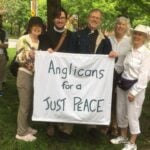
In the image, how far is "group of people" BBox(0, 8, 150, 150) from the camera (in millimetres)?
6867

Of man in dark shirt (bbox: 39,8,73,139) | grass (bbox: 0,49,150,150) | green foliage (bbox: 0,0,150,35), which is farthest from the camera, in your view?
green foliage (bbox: 0,0,150,35)

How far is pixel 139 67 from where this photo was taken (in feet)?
22.4

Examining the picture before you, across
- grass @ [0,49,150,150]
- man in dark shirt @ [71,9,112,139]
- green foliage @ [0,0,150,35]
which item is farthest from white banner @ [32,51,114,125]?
green foliage @ [0,0,150,35]

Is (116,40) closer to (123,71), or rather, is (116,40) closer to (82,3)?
(123,71)

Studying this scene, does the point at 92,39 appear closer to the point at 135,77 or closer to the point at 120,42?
the point at 120,42

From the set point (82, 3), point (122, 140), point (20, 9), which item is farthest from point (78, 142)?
point (20, 9)

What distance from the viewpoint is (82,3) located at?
28.0 meters

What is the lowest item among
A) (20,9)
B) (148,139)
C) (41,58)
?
(20,9)

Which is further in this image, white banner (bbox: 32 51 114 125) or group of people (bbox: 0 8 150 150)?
white banner (bbox: 32 51 114 125)

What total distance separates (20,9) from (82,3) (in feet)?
73.0

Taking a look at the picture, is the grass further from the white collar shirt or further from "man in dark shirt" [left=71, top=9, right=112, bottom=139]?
"man in dark shirt" [left=71, top=9, right=112, bottom=139]

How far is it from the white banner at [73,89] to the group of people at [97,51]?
7.2 inches

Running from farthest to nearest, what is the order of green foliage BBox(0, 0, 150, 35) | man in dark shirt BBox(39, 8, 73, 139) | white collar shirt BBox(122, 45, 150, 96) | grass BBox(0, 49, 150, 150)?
1. green foliage BBox(0, 0, 150, 35)
2. grass BBox(0, 49, 150, 150)
3. man in dark shirt BBox(39, 8, 73, 139)
4. white collar shirt BBox(122, 45, 150, 96)

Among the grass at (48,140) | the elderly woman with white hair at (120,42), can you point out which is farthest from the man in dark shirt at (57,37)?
the grass at (48,140)
